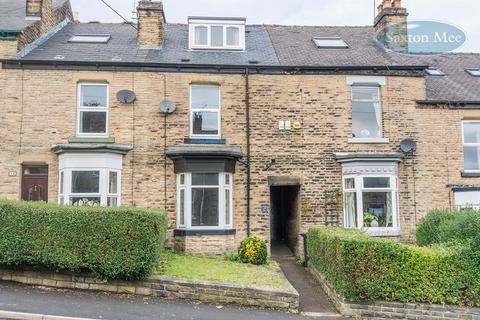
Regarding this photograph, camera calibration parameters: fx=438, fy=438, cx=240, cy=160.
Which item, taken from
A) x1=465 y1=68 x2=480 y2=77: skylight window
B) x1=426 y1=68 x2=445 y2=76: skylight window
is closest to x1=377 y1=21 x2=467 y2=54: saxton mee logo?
x1=426 y1=68 x2=445 y2=76: skylight window

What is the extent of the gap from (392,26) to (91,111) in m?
11.9

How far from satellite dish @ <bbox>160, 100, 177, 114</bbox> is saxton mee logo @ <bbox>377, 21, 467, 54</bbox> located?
9.01 meters

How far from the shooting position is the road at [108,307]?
26.1 feet

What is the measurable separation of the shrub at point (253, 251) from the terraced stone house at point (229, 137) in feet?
2.58

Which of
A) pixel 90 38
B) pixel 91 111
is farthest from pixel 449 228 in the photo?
pixel 90 38

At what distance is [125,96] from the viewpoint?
557 inches

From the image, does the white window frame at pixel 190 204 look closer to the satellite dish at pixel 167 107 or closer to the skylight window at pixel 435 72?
the satellite dish at pixel 167 107

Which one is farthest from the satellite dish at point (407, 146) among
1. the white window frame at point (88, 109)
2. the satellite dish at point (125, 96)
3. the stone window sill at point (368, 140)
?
the white window frame at point (88, 109)

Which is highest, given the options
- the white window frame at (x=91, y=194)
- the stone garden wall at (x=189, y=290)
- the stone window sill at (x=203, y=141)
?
the stone window sill at (x=203, y=141)

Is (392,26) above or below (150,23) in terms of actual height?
above

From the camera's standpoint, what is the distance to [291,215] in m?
15.9

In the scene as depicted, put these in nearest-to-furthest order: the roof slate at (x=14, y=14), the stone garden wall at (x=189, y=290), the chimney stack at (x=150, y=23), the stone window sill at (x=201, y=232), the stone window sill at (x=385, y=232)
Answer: the stone garden wall at (x=189, y=290) < the stone window sill at (x=201, y=232) < the stone window sill at (x=385, y=232) < the roof slate at (x=14, y=14) < the chimney stack at (x=150, y=23)

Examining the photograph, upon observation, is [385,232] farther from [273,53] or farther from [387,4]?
[387,4]

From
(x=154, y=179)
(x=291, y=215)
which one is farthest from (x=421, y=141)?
(x=154, y=179)
